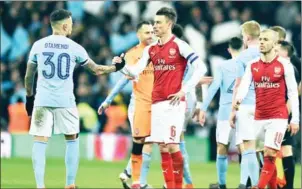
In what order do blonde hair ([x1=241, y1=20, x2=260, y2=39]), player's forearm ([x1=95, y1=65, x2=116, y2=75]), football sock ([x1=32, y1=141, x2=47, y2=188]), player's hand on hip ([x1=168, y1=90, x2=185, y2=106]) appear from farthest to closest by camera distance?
blonde hair ([x1=241, y1=20, x2=260, y2=39]) < player's forearm ([x1=95, y1=65, x2=116, y2=75]) < football sock ([x1=32, y1=141, x2=47, y2=188]) < player's hand on hip ([x1=168, y1=90, x2=185, y2=106])

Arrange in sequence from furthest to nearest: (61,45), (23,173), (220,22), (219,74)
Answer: (220,22) < (23,173) < (219,74) < (61,45)

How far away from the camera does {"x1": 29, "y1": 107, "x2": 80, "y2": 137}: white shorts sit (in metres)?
15.2

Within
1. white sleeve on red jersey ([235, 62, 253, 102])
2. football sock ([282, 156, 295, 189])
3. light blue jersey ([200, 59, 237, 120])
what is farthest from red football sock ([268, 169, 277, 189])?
light blue jersey ([200, 59, 237, 120])

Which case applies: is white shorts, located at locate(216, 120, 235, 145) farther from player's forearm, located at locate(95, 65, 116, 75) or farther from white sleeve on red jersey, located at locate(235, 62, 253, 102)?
player's forearm, located at locate(95, 65, 116, 75)

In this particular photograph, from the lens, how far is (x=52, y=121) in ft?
50.3

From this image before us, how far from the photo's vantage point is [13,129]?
26.5 meters

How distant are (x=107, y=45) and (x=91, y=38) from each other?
60 centimetres

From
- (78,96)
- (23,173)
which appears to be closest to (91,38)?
(78,96)

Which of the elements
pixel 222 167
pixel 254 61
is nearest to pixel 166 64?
pixel 254 61

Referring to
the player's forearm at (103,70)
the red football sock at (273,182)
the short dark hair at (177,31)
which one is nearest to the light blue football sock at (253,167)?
the red football sock at (273,182)

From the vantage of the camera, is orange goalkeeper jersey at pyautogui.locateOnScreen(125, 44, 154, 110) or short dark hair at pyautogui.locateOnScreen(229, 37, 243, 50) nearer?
short dark hair at pyautogui.locateOnScreen(229, 37, 243, 50)

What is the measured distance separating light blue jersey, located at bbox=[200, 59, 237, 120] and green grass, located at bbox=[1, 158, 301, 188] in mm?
2308

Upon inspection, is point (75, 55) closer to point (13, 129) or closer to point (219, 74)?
point (219, 74)

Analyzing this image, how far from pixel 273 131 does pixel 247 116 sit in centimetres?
99
